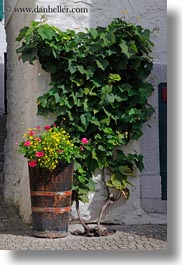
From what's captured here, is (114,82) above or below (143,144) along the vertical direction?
above

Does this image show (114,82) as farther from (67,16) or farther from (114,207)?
(114,207)

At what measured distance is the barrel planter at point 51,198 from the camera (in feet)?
19.2

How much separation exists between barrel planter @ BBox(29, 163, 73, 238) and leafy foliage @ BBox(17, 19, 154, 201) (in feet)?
1.32

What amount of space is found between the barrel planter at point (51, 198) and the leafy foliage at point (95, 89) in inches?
15.8

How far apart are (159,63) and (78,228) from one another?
6.51 feet

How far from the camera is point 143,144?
6609mm

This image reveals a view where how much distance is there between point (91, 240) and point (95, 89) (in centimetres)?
156

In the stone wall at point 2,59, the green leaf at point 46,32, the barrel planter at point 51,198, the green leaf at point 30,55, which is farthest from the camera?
the stone wall at point 2,59

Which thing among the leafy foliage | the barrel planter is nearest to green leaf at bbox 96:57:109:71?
the leafy foliage

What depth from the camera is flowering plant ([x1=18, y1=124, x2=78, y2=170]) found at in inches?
226

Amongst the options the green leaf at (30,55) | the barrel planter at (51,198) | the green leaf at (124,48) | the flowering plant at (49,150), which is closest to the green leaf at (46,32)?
the green leaf at (30,55)

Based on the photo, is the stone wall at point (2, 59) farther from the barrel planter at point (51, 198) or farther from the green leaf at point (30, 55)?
the barrel planter at point (51, 198)

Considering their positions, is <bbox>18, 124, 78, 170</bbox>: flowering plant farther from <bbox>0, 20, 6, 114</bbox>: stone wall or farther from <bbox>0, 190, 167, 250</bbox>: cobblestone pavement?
<bbox>0, 20, 6, 114</bbox>: stone wall

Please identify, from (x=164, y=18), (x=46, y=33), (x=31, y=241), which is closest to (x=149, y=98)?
(x=164, y=18)
